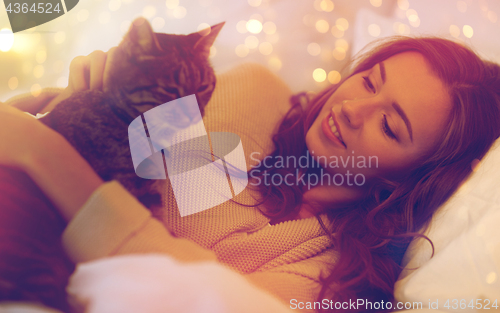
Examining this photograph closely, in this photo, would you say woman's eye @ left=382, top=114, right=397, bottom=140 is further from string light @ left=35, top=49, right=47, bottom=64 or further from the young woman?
string light @ left=35, top=49, right=47, bottom=64

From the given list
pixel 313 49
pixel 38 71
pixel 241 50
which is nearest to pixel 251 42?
pixel 241 50

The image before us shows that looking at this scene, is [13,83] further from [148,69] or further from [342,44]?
[342,44]

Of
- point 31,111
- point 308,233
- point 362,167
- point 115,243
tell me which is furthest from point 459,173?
point 31,111

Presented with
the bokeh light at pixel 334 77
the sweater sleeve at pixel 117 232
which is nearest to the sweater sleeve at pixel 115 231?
the sweater sleeve at pixel 117 232

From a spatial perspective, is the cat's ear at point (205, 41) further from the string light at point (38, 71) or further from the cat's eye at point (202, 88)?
the string light at point (38, 71)

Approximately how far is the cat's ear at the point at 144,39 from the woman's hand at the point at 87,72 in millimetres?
32

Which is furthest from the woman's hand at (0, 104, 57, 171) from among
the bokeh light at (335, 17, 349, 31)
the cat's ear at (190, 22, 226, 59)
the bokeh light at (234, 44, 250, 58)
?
Answer: the bokeh light at (335, 17, 349, 31)

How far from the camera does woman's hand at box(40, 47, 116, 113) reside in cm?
33

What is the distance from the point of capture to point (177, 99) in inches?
14.5

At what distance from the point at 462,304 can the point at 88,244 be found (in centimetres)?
49

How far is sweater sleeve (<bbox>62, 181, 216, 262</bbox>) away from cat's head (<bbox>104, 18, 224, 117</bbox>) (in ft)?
0.39

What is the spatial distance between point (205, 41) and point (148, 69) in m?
0.11

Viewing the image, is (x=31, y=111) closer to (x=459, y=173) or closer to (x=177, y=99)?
(x=177, y=99)

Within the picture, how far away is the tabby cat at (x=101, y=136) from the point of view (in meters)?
0.23
